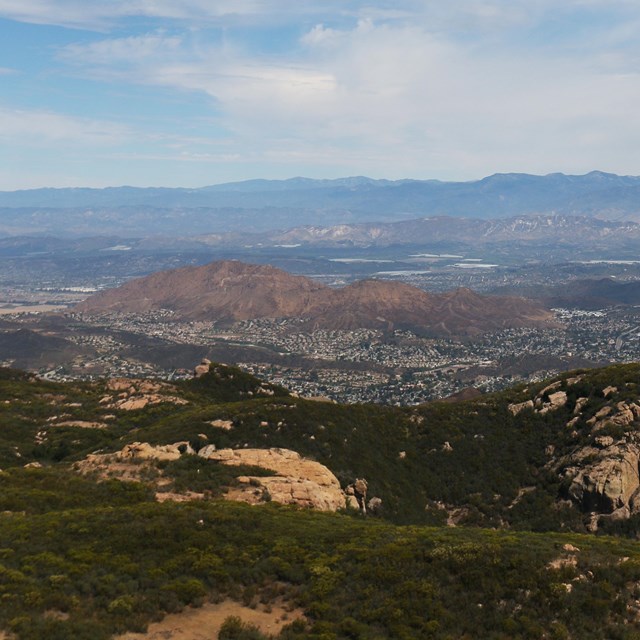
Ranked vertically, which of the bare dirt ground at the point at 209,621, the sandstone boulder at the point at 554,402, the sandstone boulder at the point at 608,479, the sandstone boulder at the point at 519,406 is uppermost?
the bare dirt ground at the point at 209,621

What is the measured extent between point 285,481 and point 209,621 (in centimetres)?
2003

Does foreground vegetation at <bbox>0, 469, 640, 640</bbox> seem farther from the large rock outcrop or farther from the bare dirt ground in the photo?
the large rock outcrop

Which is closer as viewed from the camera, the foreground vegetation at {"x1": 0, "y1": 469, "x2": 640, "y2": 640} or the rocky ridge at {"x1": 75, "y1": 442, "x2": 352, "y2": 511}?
the foreground vegetation at {"x1": 0, "y1": 469, "x2": 640, "y2": 640}

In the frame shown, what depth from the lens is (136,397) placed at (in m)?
72.1

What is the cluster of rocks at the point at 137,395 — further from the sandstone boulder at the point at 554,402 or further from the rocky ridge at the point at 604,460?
the rocky ridge at the point at 604,460

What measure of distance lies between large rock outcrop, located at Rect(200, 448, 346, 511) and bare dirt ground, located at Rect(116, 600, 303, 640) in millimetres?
15444

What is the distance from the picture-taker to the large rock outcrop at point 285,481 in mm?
40312

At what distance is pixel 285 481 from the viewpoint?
42.5 meters

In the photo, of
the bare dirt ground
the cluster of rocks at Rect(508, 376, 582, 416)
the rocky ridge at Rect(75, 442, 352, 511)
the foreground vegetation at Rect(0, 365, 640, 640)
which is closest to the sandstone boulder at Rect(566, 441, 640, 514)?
the foreground vegetation at Rect(0, 365, 640, 640)

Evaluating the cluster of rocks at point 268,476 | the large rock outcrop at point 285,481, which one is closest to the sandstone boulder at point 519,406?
the cluster of rocks at point 268,476

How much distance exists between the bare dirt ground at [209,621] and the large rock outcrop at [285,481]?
1544cm

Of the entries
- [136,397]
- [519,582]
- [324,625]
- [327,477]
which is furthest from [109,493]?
[136,397]

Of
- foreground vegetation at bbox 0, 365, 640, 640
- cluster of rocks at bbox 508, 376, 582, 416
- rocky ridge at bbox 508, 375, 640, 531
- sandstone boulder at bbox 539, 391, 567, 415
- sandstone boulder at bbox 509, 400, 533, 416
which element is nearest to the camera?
foreground vegetation at bbox 0, 365, 640, 640

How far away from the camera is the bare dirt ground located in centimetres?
2147
